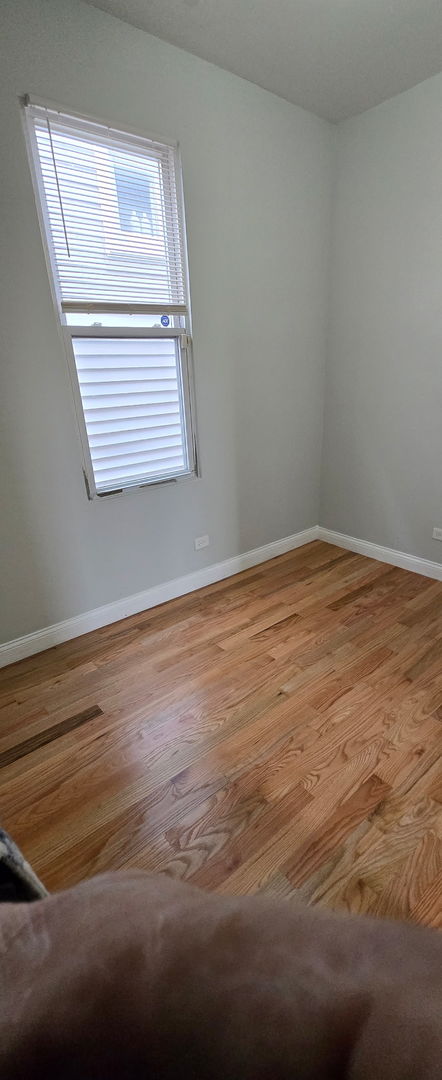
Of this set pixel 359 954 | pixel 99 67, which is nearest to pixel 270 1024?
pixel 359 954

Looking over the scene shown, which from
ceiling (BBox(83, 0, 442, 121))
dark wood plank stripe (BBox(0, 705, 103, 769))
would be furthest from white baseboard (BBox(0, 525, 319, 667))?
ceiling (BBox(83, 0, 442, 121))

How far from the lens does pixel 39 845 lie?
117 centimetres

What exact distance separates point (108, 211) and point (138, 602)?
1.85m

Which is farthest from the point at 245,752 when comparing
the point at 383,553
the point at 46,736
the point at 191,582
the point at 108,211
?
the point at 108,211

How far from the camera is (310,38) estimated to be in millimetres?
1733

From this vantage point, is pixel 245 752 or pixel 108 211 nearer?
pixel 245 752

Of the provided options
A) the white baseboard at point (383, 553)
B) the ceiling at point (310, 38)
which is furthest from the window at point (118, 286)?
the white baseboard at point (383, 553)

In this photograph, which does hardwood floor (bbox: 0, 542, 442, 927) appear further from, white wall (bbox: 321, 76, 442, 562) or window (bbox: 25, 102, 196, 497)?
window (bbox: 25, 102, 196, 497)

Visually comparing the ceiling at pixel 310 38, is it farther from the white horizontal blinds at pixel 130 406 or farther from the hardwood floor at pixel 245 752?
the hardwood floor at pixel 245 752

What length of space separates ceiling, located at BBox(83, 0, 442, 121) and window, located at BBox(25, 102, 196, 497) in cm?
38

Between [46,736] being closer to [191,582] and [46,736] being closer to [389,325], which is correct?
[191,582]

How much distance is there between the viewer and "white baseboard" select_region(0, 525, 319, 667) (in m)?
2.00

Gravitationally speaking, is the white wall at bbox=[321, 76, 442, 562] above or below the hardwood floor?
above

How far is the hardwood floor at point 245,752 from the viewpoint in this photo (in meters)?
1.12
